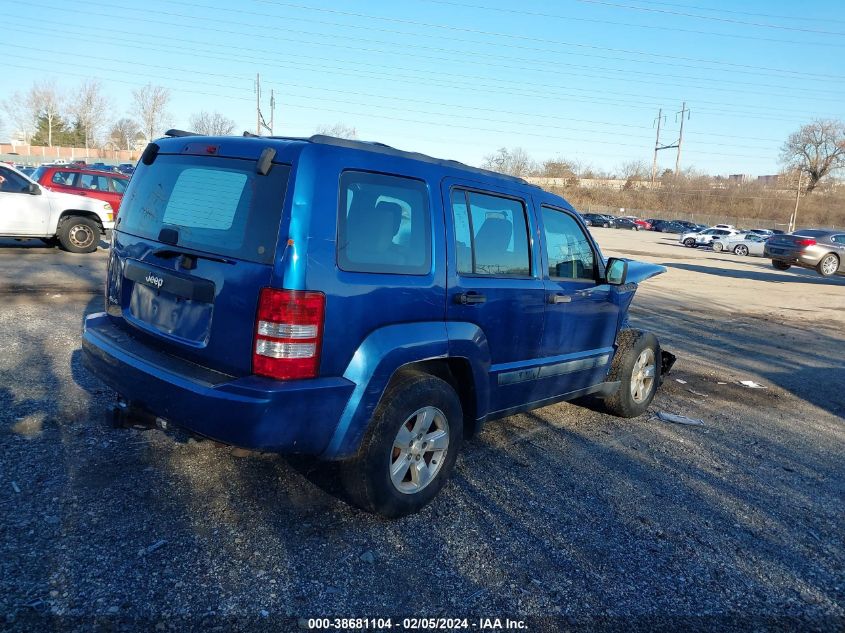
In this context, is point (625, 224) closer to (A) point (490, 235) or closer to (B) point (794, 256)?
(B) point (794, 256)

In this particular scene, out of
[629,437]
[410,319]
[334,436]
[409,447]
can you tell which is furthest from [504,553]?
[629,437]

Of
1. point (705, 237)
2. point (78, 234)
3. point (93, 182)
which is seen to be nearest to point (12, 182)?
point (78, 234)

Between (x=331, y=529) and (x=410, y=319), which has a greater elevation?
(x=410, y=319)

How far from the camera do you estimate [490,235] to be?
4.09 m

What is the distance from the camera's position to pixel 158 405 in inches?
126

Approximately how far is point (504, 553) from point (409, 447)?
729mm

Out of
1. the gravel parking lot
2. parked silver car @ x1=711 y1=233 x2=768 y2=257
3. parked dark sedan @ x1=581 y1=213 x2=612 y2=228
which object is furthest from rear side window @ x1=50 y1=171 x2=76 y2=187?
parked dark sedan @ x1=581 y1=213 x2=612 y2=228

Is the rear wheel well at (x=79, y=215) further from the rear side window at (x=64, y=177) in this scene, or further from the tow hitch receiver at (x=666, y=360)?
the tow hitch receiver at (x=666, y=360)

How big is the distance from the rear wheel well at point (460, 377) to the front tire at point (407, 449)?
0.38 ft

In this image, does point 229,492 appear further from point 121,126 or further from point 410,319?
point 121,126

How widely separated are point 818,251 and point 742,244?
17.6 metres

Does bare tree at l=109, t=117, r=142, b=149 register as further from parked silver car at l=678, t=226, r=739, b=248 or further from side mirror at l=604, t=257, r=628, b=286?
side mirror at l=604, t=257, r=628, b=286

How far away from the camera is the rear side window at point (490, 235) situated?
384 cm

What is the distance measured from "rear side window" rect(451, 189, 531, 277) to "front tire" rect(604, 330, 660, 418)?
5.24ft
